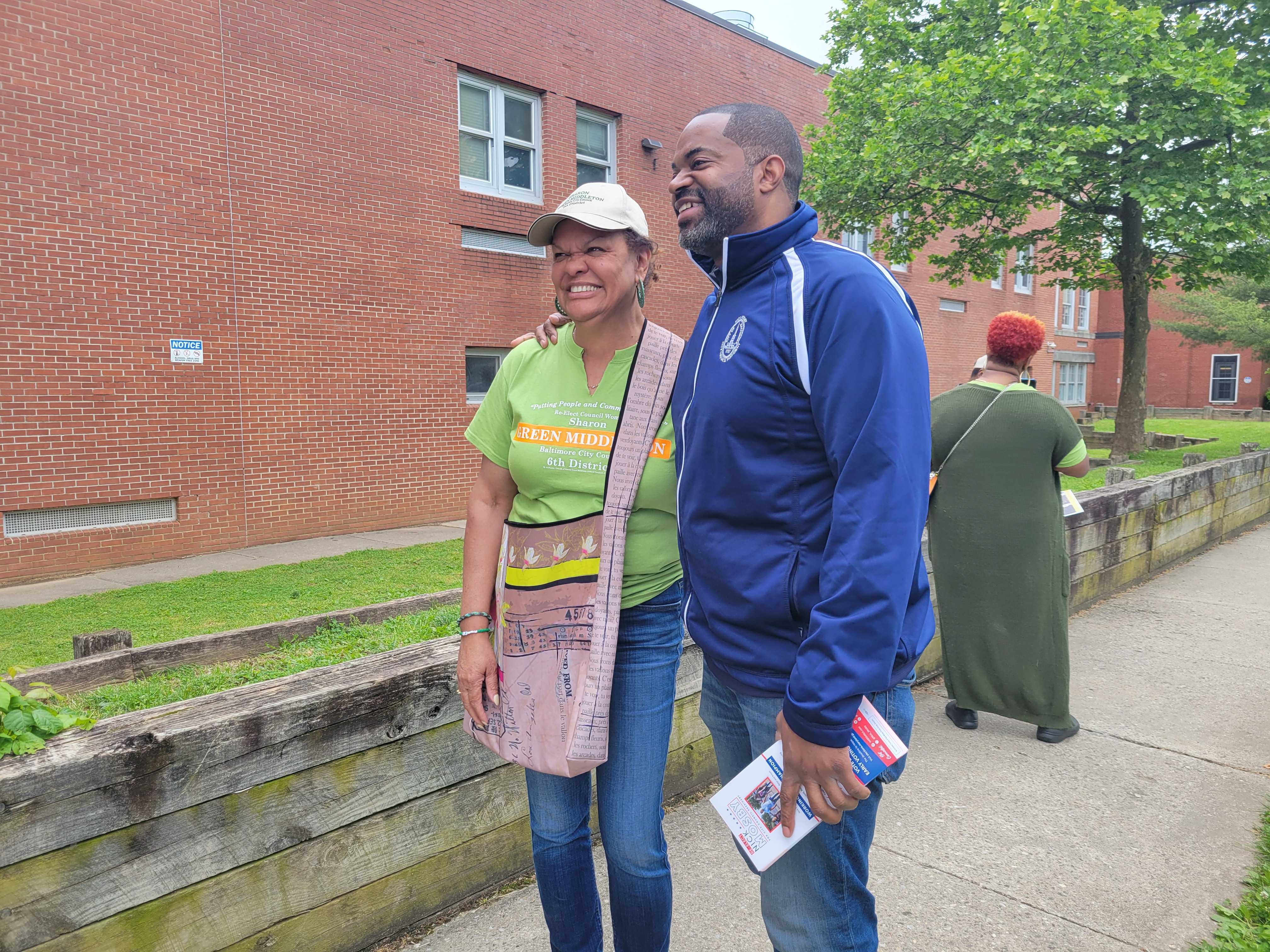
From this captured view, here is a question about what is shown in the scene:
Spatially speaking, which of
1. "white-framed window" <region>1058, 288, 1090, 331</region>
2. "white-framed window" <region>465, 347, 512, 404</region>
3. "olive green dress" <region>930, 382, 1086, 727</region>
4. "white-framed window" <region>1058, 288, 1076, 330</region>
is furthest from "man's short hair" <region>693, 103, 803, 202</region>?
"white-framed window" <region>1058, 288, 1076, 330</region>

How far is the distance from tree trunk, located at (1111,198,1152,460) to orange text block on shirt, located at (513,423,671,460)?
57.0ft

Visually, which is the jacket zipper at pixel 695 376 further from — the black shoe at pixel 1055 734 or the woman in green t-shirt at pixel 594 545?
the black shoe at pixel 1055 734

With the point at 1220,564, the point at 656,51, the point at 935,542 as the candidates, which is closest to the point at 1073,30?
the point at 656,51

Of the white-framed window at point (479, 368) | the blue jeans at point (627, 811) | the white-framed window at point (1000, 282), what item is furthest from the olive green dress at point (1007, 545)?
the white-framed window at point (1000, 282)

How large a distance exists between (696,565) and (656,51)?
16.6 meters

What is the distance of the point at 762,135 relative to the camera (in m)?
1.92

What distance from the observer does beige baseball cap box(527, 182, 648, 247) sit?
2.20m

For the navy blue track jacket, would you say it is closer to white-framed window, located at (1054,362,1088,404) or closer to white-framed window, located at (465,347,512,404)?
white-framed window, located at (465,347,512,404)

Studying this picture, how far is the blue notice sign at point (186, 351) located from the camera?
10797mm

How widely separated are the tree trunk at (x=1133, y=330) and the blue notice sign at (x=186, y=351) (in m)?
15.4

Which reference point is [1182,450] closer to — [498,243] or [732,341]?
[498,243]

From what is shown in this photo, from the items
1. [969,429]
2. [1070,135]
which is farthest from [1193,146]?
[969,429]

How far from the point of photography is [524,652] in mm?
2244

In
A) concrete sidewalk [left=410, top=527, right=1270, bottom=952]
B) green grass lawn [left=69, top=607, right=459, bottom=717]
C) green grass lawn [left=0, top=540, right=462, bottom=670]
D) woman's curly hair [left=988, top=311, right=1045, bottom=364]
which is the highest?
woman's curly hair [left=988, top=311, right=1045, bottom=364]
